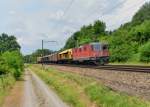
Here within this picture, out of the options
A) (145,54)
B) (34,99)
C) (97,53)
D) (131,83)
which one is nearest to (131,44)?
(145,54)

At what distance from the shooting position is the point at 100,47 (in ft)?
178

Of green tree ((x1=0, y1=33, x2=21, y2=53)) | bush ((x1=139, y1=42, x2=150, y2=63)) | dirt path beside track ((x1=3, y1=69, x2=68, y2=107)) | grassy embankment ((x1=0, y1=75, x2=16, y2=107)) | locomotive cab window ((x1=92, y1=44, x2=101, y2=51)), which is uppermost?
green tree ((x1=0, y1=33, x2=21, y2=53))

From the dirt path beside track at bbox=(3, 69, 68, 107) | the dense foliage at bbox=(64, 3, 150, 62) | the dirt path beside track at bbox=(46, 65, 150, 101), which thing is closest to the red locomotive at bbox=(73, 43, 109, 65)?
the dense foliage at bbox=(64, 3, 150, 62)

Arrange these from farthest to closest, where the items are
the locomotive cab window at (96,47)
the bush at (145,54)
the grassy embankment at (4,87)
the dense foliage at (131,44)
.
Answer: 1. the dense foliage at (131,44)
2. the bush at (145,54)
3. the locomotive cab window at (96,47)
4. the grassy embankment at (4,87)

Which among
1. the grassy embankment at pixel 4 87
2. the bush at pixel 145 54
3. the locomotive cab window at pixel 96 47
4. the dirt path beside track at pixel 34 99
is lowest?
the dirt path beside track at pixel 34 99

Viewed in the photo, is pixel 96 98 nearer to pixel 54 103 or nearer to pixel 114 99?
pixel 114 99

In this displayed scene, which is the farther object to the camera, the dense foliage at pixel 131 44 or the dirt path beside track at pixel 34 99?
the dense foliage at pixel 131 44

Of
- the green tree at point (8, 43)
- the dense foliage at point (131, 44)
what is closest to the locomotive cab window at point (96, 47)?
the dense foliage at point (131, 44)

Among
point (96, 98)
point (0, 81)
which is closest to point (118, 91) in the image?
point (96, 98)

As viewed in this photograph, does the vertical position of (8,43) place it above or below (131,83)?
above

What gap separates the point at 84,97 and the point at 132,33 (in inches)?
2284

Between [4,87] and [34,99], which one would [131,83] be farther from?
[4,87]

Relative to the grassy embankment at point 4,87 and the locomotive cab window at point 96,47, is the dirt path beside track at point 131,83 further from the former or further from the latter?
the locomotive cab window at point 96,47

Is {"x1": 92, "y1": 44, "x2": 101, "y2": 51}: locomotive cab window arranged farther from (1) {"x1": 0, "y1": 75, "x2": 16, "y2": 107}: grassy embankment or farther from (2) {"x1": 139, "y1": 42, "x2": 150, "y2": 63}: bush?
(1) {"x1": 0, "y1": 75, "x2": 16, "y2": 107}: grassy embankment
